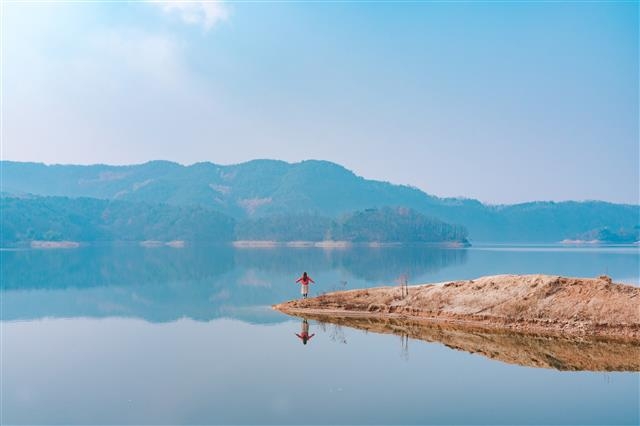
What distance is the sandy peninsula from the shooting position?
3014cm

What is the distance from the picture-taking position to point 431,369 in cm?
2252

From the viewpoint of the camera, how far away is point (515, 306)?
3272cm

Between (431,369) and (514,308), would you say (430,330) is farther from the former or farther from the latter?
(431,369)

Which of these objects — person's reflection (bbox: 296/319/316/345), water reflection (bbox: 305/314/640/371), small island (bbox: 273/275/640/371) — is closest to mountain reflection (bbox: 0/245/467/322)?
person's reflection (bbox: 296/319/316/345)

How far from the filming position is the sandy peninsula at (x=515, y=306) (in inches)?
1187

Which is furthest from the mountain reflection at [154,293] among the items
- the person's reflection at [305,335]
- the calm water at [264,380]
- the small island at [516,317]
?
the small island at [516,317]

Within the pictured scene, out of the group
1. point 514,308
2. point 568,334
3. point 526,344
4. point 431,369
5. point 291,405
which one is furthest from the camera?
point 514,308

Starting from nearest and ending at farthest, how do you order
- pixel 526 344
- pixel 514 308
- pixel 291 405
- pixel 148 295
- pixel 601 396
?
pixel 291 405 → pixel 601 396 → pixel 526 344 → pixel 514 308 → pixel 148 295

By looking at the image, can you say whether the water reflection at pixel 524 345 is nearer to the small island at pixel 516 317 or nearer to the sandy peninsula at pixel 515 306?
the small island at pixel 516 317

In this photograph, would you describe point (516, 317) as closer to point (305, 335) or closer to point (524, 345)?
point (524, 345)

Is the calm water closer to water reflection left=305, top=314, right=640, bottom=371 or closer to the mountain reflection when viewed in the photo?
water reflection left=305, top=314, right=640, bottom=371

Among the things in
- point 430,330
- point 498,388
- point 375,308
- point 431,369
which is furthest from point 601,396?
point 375,308

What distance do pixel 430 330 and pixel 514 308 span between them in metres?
5.02

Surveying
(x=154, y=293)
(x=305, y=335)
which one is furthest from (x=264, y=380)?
(x=154, y=293)
